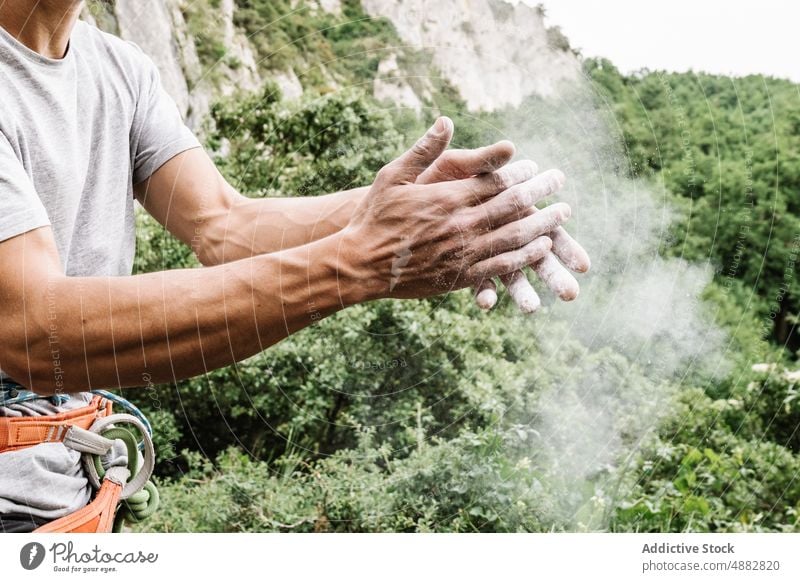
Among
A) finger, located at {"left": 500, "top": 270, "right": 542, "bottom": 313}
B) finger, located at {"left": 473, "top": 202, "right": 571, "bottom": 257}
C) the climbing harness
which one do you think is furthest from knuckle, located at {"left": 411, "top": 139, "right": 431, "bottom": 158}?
the climbing harness

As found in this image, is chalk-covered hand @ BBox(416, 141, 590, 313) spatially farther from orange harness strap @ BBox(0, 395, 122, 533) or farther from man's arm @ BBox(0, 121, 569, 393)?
orange harness strap @ BBox(0, 395, 122, 533)

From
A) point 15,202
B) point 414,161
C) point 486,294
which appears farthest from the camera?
point 486,294

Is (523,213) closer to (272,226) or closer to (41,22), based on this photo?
(272,226)

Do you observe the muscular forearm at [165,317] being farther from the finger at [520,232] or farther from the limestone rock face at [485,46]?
the limestone rock face at [485,46]

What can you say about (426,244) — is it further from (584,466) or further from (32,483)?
(584,466)

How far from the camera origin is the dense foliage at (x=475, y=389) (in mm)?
1517

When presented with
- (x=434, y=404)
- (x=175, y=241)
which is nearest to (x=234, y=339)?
(x=434, y=404)

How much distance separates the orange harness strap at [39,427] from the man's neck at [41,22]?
1.22 feet

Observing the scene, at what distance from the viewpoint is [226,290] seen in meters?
0.70

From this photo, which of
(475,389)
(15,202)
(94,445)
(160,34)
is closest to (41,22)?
(15,202)

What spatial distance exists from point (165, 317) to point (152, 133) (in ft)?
1.05

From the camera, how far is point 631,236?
1.54 meters

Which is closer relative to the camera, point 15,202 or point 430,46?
point 15,202

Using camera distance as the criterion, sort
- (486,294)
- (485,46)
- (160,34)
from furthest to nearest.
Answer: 1. (160,34)
2. (485,46)
3. (486,294)
